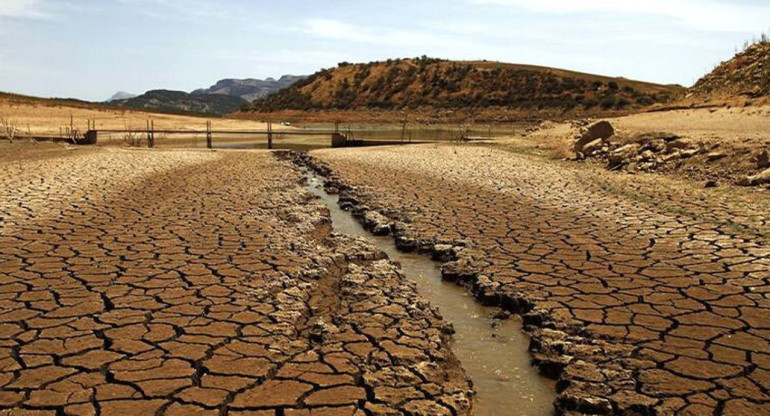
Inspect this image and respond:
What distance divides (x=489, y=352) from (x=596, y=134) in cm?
1493

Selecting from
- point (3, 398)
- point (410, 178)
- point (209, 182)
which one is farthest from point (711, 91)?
point (3, 398)

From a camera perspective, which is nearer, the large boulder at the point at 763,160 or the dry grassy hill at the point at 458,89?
the large boulder at the point at 763,160

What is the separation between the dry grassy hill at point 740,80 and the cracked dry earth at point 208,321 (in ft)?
60.2

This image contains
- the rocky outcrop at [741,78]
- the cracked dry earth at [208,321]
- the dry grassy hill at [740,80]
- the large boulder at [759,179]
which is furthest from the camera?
the rocky outcrop at [741,78]

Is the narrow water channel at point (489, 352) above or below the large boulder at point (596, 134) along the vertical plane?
below

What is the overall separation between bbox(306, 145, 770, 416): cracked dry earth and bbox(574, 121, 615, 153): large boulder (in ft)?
22.7

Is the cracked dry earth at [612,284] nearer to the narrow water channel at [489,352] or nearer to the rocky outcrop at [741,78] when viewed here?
the narrow water channel at [489,352]

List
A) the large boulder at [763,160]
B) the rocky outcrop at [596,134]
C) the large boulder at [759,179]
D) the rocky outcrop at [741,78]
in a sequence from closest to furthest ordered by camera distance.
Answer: the large boulder at [759,179], the large boulder at [763,160], the rocky outcrop at [596,134], the rocky outcrop at [741,78]

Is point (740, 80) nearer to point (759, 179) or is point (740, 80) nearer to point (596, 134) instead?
point (596, 134)

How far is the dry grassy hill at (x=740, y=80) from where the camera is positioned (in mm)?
19891

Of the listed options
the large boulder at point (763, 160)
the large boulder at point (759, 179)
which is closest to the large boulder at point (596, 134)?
the large boulder at point (763, 160)

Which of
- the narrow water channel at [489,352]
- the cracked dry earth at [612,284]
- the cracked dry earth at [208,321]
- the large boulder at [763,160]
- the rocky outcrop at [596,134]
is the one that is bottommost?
the narrow water channel at [489,352]

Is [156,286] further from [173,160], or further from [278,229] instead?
[173,160]

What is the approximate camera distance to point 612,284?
533cm
